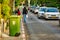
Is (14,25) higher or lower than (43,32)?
higher

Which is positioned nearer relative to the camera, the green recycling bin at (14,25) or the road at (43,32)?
the road at (43,32)

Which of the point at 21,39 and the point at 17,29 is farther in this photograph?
the point at 17,29

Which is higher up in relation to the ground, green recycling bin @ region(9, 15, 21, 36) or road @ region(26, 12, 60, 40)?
green recycling bin @ region(9, 15, 21, 36)

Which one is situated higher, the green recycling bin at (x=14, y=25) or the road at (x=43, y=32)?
the green recycling bin at (x=14, y=25)

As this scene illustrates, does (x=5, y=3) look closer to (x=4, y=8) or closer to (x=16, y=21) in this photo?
(x=4, y=8)

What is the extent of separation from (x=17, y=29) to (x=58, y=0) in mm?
39006

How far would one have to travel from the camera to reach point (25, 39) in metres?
13.6

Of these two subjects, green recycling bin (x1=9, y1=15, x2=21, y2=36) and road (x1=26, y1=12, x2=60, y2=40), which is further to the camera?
green recycling bin (x1=9, y1=15, x2=21, y2=36)

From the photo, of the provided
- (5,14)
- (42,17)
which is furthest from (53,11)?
(5,14)

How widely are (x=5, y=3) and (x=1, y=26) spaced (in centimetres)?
167

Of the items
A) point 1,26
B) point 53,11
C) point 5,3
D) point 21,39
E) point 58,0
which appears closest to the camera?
point 21,39

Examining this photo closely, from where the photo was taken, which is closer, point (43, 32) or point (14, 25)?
point (14, 25)

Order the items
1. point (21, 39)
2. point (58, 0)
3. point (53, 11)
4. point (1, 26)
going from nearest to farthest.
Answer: point (21, 39) → point (1, 26) → point (53, 11) → point (58, 0)

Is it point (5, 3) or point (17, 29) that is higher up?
point (5, 3)
